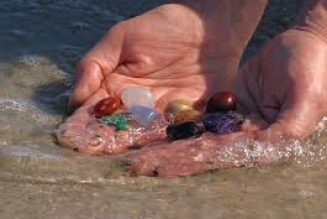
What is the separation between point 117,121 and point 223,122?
1.12ft

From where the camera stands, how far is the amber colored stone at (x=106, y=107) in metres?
2.88

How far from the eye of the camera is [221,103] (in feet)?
9.49

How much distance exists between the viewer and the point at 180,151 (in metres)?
2.55

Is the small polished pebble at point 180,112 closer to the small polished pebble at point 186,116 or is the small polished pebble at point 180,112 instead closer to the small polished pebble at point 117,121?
the small polished pebble at point 186,116

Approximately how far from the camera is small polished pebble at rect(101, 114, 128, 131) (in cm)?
278

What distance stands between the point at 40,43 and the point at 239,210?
1621 millimetres

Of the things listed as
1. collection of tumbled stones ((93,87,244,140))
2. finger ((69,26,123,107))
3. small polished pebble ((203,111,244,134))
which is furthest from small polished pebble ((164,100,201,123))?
finger ((69,26,123,107))

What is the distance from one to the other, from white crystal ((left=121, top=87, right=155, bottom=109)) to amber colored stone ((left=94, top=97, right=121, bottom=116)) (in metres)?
0.05

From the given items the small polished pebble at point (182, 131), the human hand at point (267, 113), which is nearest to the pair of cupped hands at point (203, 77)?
the human hand at point (267, 113)

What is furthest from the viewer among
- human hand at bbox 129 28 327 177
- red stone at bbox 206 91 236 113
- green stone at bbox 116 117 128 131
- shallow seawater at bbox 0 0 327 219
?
red stone at bbox 206 91 236 113

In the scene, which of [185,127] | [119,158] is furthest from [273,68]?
[119,158]

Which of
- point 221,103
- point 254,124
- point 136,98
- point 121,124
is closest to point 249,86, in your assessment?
point 221,103

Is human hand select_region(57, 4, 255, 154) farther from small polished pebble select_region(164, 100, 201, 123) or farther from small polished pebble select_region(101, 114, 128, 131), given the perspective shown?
small polished pebble select_region(101, 114, 128, 131)

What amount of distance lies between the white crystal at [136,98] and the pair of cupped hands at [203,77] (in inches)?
1.8
